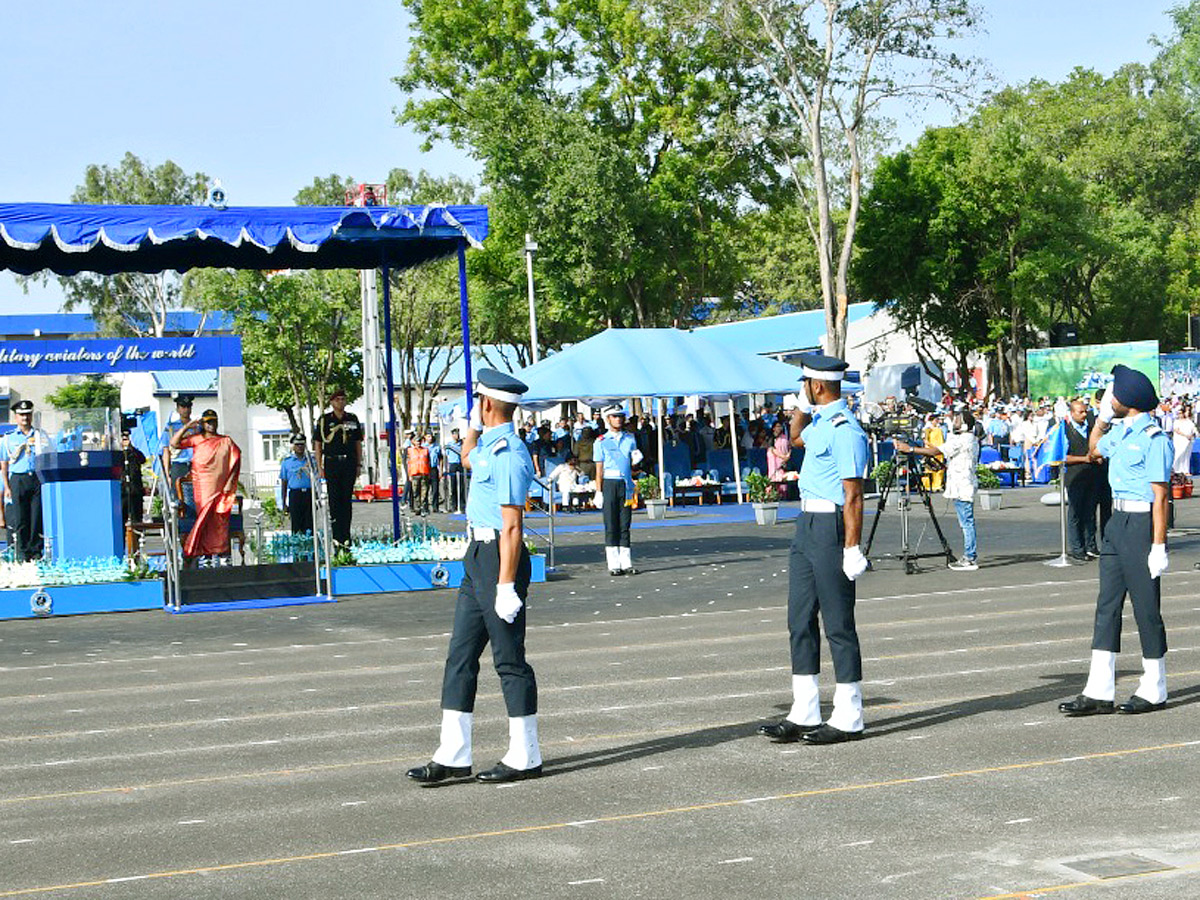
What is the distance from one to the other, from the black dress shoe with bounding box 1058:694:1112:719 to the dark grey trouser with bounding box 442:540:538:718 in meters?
3.27

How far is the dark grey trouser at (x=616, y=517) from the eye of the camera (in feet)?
64.6

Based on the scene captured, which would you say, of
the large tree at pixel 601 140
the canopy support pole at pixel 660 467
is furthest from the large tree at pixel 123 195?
the canopy support pole at pixel 660 467

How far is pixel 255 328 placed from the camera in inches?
2096

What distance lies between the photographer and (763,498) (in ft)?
101

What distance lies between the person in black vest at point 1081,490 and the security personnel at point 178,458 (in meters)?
10.2

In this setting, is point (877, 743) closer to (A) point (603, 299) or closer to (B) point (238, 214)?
(B) point (238, 214)

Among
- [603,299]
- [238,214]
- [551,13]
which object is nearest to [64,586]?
[238,214]

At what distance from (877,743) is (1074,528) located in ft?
38.4

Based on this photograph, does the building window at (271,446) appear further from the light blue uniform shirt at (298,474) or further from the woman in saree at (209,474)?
the woman in saree at (209,474)

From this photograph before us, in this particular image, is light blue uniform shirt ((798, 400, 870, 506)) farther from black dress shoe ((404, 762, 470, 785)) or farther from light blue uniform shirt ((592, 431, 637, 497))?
light blue uniform shirt ((592, 431, 637, 497))

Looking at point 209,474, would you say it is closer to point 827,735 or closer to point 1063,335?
point 827,735

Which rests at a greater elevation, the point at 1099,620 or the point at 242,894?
the point at 1099,620

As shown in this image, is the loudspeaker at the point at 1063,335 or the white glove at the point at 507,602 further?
the loudspeaker at the point at 1063,335

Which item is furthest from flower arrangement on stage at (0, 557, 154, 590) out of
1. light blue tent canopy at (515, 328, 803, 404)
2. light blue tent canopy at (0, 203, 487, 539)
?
light blue tent canopy at (515, 328, 803, 404)
